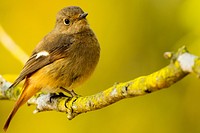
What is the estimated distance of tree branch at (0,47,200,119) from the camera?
Answer: 3189 millimetres

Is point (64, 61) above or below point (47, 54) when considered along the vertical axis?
below

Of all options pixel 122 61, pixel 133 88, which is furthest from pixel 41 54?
pixel 133 88

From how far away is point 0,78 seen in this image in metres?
5.92

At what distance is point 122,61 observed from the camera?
735cm

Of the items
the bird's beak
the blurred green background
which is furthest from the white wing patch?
the blurred green background

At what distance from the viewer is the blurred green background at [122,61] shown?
269 inches

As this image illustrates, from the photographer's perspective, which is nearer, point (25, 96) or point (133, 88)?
point (133, 88)

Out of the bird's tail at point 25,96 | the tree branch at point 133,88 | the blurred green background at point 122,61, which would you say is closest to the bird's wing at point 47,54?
the bird's tail at point 25,96

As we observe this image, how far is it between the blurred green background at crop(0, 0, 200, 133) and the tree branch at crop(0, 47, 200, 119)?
1.70 meters

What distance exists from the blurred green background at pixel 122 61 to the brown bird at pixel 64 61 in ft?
3.73

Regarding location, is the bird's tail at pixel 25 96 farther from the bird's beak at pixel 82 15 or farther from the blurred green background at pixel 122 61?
the blurred green background at pixel 122 61

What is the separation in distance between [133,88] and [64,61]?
1.96 metres

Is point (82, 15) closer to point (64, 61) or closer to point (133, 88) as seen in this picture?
point (64, 61)

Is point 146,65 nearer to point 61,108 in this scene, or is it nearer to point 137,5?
point 137,5
